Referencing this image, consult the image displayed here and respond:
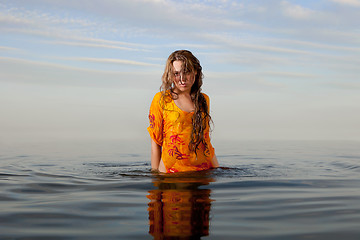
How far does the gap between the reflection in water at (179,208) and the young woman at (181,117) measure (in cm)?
39

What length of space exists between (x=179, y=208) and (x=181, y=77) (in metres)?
2.32

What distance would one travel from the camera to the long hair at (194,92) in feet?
17.0

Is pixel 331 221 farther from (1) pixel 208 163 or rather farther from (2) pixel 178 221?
(1) pixel 208 163

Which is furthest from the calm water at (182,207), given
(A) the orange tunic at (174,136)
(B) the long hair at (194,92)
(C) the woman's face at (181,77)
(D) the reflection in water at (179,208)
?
(C) the woman's face at (181,77)

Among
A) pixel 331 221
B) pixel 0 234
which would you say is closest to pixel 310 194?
pixel 331 221

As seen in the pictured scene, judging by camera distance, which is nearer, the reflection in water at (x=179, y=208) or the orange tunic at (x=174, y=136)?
the reflection in water at (x=179, y=208)

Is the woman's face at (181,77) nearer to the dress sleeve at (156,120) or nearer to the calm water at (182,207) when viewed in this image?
the dress sleeve at (156,120)

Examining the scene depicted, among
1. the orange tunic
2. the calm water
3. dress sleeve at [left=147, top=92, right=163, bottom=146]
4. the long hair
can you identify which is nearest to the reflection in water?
the calm water

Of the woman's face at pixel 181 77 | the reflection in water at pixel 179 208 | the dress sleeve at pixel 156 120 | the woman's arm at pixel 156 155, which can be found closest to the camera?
the reflection in water at pixel 179 208

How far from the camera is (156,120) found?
5.34 m

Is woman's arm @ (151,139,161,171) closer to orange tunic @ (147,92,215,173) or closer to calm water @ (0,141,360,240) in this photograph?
orange tunic @ (147,92,215,173)

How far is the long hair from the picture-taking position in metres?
5.20

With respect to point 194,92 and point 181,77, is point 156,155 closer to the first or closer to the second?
point 194,92

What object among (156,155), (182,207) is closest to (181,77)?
(156,155)
